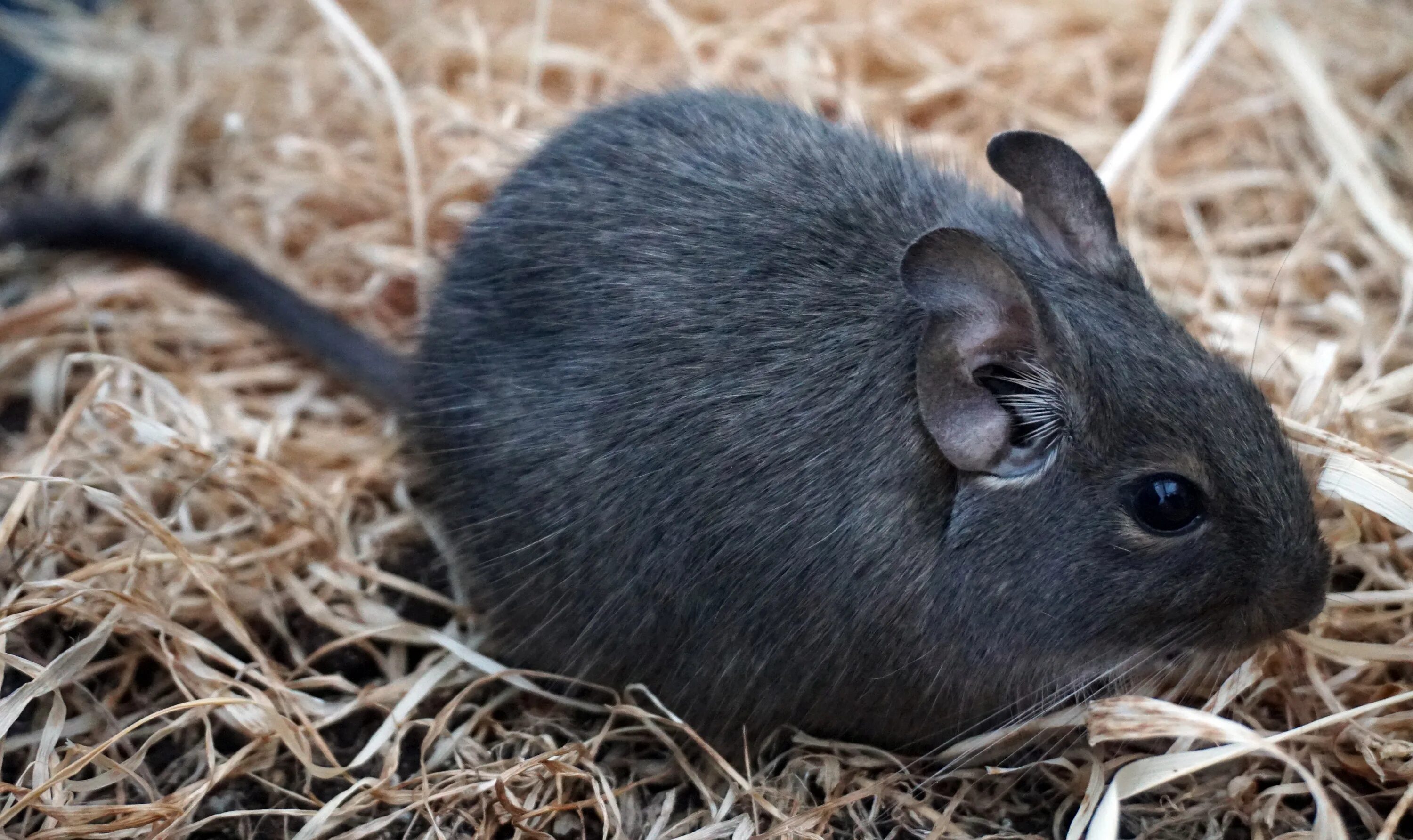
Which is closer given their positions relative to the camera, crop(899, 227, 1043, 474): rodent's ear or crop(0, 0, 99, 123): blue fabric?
crop(899, 227, 1043, 474): rodent's ear

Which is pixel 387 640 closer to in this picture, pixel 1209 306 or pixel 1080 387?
pixel 1080 387

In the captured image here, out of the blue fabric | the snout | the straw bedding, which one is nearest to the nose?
the snout

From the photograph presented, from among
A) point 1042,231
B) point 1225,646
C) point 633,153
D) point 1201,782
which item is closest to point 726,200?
point 633,153

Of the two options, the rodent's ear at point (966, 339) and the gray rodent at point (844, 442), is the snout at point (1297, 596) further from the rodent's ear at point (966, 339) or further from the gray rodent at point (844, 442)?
the rodent's ear at point (966, 339)

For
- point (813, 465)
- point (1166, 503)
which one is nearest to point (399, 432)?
point (813, 465)

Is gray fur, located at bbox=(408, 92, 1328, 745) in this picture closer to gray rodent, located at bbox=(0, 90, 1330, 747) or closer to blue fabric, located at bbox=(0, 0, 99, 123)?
gray rodent, located at bbox=(0, 90, 1330, 747)

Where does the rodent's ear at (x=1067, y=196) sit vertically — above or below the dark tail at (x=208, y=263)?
above

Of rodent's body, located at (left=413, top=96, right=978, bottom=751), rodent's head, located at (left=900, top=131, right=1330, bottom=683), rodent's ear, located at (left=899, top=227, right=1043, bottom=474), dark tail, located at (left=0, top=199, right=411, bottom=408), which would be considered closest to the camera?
rodent's ear, located at (left=899, top=227, right=1043, bottom=474)

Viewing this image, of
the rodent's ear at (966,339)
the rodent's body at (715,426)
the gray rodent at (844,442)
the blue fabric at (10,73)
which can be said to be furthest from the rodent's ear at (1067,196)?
the blue fabric at (10,73)
